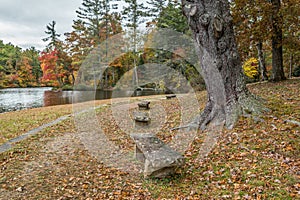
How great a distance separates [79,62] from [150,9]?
1204cm

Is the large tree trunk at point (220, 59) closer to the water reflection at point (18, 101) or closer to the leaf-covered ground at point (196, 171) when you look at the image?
the leaf-covered ground at point (196, 171)

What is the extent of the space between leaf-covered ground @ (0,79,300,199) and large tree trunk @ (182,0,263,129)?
1.36ft

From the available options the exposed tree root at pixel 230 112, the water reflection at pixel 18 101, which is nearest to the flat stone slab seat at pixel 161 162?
the exposed tree root at pixel 230 112

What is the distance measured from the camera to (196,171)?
3.73 m

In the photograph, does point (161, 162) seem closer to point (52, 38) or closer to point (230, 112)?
point (230, 112)

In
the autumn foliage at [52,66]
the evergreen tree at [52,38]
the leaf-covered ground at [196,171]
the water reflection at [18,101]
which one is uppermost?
the evergreen tree at [52,38]

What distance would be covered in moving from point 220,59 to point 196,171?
270 cm

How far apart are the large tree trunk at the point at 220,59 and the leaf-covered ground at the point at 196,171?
0.42 metres

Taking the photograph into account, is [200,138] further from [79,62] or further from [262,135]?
[79,62]

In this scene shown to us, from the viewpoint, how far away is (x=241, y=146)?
4.16 m

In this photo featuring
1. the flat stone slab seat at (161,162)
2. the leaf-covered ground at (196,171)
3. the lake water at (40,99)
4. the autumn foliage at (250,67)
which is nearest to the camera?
the leaf-covered ground at (196,171)

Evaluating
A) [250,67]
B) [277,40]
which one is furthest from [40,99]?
[277,40]

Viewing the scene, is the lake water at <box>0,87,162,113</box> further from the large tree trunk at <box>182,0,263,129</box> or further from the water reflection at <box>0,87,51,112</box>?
the large tree trunk at <box>182,0,263,129</box>

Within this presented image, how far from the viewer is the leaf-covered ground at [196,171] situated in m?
3.05
